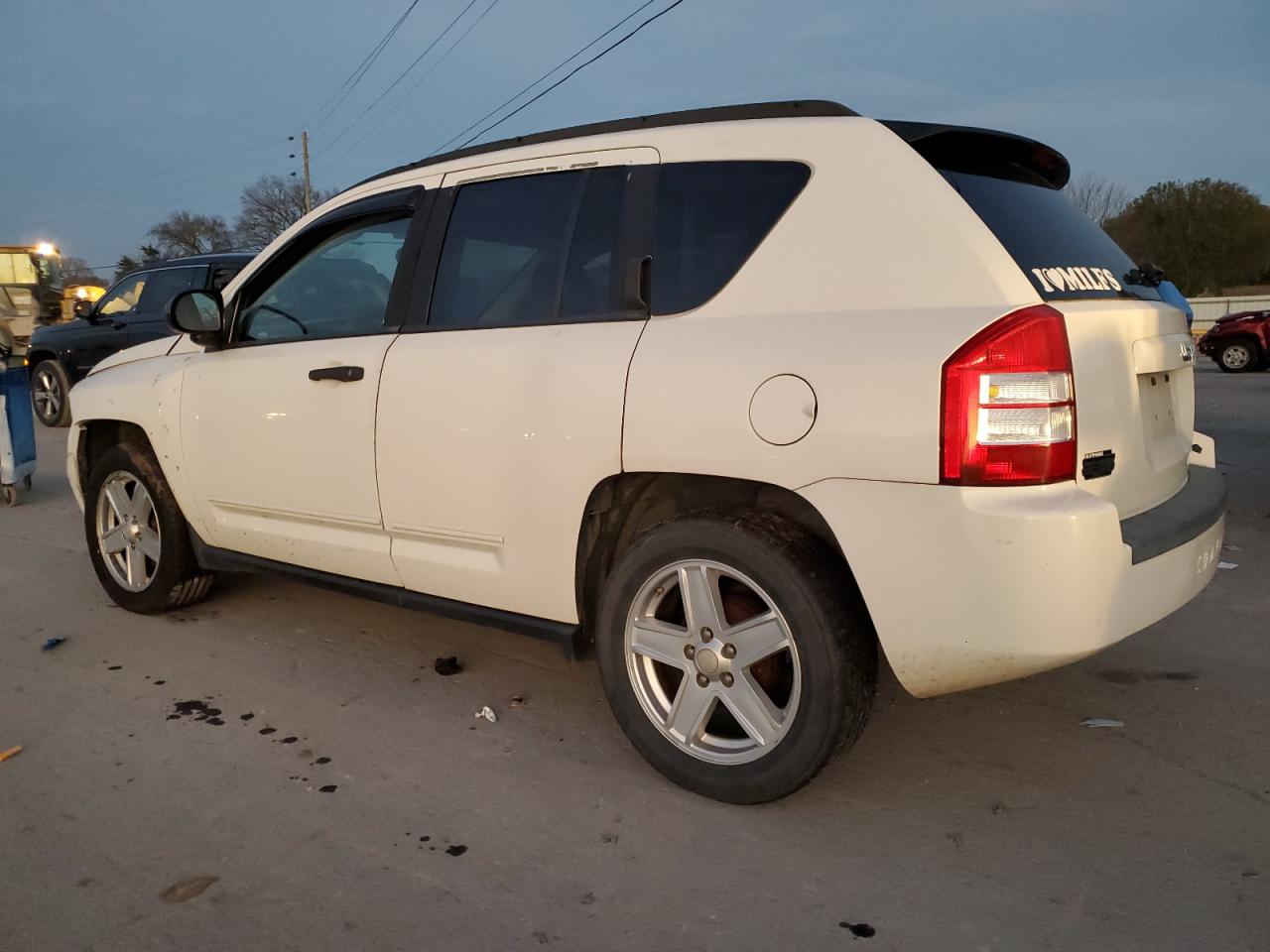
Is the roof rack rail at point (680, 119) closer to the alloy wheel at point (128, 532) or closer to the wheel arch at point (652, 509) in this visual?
the wheel arch at point (652, 509)

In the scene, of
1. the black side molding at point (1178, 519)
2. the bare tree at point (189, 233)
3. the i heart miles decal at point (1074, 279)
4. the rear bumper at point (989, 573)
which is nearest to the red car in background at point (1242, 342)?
the black side molding at point (1178, 519)

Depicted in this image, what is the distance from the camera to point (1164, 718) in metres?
3.31

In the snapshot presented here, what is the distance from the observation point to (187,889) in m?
2.43

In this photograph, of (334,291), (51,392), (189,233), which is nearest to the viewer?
(334,291)

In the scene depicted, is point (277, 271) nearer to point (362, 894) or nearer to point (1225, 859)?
point (362, 894)

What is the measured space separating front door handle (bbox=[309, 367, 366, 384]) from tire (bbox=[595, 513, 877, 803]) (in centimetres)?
126

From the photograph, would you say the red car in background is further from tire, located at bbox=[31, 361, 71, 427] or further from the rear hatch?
tire, located at bbox=[31, 361, 71, 427]

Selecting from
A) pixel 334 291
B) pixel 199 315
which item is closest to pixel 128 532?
pixel 199 315

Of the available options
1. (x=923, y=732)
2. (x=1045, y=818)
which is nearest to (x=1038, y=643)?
(x=1045, y=818)

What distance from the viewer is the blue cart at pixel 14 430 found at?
7.50m

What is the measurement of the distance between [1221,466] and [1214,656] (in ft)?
16.0

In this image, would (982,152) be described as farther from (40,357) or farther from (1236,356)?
(1236,356)

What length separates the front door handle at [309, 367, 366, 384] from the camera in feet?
11.4

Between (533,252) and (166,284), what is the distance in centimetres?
925
